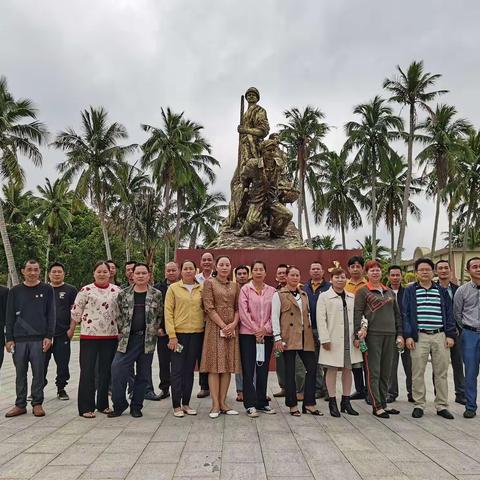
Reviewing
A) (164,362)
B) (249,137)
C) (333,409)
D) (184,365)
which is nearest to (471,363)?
(333,409)

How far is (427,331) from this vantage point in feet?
16.7

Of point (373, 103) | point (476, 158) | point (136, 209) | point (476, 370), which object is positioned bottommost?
point (476, 370)

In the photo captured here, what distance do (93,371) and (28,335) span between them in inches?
33.1

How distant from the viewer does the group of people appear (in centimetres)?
491

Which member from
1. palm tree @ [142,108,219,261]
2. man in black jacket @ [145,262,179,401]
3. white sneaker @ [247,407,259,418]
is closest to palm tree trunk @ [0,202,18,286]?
palm tree @ [142,108,219,261]

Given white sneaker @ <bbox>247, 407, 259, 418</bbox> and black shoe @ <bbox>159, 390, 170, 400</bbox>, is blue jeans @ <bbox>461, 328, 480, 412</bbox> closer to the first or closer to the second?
white sneaker @ <bbox>247, 407, 259, 418</bbox>

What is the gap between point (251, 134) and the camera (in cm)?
995

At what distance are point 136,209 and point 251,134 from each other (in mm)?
19665

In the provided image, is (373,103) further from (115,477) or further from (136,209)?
(115,477)

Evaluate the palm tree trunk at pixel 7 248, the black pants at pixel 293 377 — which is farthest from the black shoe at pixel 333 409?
the palm tree trunk at pixel 7 248

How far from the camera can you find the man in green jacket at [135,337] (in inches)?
195

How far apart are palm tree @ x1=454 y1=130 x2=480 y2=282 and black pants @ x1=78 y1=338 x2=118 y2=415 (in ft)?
73.6

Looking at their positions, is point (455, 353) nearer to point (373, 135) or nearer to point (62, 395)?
point (62, 395)

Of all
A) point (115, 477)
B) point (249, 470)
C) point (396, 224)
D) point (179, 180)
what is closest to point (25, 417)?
point (115, 477)
